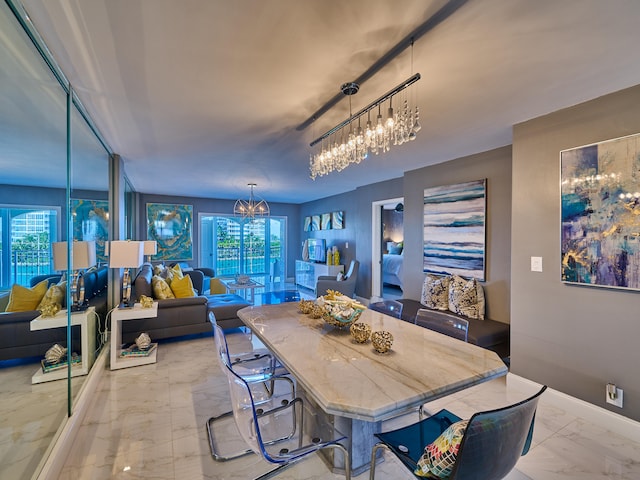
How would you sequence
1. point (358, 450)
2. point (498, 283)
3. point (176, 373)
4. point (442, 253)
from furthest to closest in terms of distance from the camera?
point (442, 253) → point (498, 283) → point (176, 373) → point (358, 450)

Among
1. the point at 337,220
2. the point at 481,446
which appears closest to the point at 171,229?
the point at 337,220

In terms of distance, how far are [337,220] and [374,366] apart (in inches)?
227

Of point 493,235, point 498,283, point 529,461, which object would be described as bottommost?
point 529,461

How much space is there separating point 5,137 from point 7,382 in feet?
4.05

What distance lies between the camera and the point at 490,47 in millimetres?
1607

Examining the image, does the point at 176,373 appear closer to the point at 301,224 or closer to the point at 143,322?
the point at 143,322

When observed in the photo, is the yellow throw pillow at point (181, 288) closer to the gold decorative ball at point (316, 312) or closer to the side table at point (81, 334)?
the side table at point (81, 334)

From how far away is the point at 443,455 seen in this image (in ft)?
3.42

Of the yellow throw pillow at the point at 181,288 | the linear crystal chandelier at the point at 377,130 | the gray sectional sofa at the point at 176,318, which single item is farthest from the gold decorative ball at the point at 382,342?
the yellow throw pillow at the point at 181,288

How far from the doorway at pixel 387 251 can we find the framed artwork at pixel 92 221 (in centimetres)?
439

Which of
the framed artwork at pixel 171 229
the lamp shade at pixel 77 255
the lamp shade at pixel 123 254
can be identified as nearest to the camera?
the lamp shade at pixel 77 255

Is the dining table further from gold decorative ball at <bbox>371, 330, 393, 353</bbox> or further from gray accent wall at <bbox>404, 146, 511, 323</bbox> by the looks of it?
gray accent wall at <bbox>404, 146, 511, 323</bbox>


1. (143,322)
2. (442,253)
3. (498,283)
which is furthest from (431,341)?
(143,322)

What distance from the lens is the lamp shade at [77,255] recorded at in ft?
6.54
